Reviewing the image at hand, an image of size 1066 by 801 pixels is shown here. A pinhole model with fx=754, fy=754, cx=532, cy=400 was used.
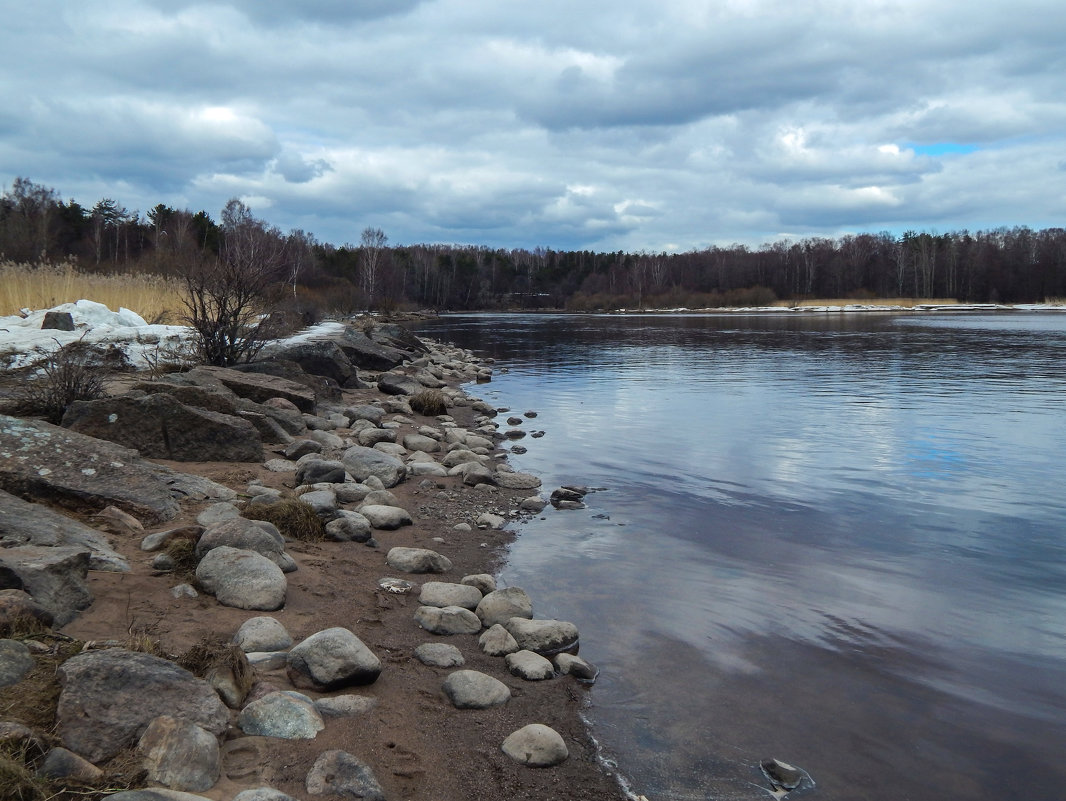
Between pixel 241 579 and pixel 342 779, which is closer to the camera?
pixel 342 779

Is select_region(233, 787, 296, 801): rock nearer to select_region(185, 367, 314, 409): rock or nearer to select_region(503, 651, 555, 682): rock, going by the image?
select_region(503, 651, 555, 682): rock

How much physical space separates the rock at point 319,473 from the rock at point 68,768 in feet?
16.7

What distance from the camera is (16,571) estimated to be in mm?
3578

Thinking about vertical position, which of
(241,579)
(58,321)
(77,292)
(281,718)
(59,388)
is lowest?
(281,718)

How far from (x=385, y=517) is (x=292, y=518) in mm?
1149

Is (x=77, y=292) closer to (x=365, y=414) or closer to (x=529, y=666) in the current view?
(x=365, y=414)

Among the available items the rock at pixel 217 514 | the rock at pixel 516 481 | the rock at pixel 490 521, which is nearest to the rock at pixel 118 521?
the rock at pixel 217 514

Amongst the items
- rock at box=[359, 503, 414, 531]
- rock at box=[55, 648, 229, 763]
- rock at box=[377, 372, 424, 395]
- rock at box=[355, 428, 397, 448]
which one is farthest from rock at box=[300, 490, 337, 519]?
rock at box=[377, 372, 424, 395]

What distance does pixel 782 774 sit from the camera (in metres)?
3.86

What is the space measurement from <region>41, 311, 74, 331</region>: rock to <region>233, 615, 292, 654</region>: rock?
11.2 m

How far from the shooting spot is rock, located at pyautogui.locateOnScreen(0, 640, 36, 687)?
3.00 meters

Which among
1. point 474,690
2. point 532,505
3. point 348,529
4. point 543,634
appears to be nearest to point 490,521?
point 532,505

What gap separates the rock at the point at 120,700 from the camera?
9.43 ft

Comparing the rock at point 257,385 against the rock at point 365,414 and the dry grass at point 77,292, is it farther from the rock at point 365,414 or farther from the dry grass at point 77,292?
the dry grass at point 77,292
